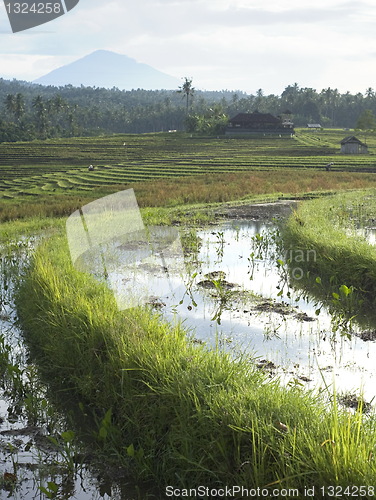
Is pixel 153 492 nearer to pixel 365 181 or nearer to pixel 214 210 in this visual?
pixel 214 210

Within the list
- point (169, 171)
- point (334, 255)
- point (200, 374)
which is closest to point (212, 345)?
point (200, 374)

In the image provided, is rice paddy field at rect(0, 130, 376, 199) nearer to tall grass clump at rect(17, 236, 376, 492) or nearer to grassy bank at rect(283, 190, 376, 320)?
grassy bank at rect(283, 190, 376, 320)

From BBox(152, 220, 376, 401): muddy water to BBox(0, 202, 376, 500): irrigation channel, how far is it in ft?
0.04

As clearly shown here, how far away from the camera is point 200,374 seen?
3.91 m

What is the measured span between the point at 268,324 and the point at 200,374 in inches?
104

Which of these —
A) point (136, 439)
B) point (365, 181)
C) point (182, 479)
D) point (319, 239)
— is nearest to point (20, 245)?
point (319, 239)

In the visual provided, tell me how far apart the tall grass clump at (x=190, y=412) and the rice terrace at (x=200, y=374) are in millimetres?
14

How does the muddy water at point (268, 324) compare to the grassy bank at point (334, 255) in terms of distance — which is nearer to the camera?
the muddy water at point (268, 324)

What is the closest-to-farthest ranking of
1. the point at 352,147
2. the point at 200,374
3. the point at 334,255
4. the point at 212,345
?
the point at 200,374, the point at 212,345, the point at 334,255, the point at 352,147

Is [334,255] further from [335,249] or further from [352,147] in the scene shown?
[352,147]

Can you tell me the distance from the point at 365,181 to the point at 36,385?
21316 mm

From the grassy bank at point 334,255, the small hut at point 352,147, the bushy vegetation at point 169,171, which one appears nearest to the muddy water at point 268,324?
the grassy bank at point 334,255

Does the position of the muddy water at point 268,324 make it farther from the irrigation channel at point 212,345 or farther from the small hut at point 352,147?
the small hut at point 352,147

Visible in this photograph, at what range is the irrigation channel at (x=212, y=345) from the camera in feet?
11.8
